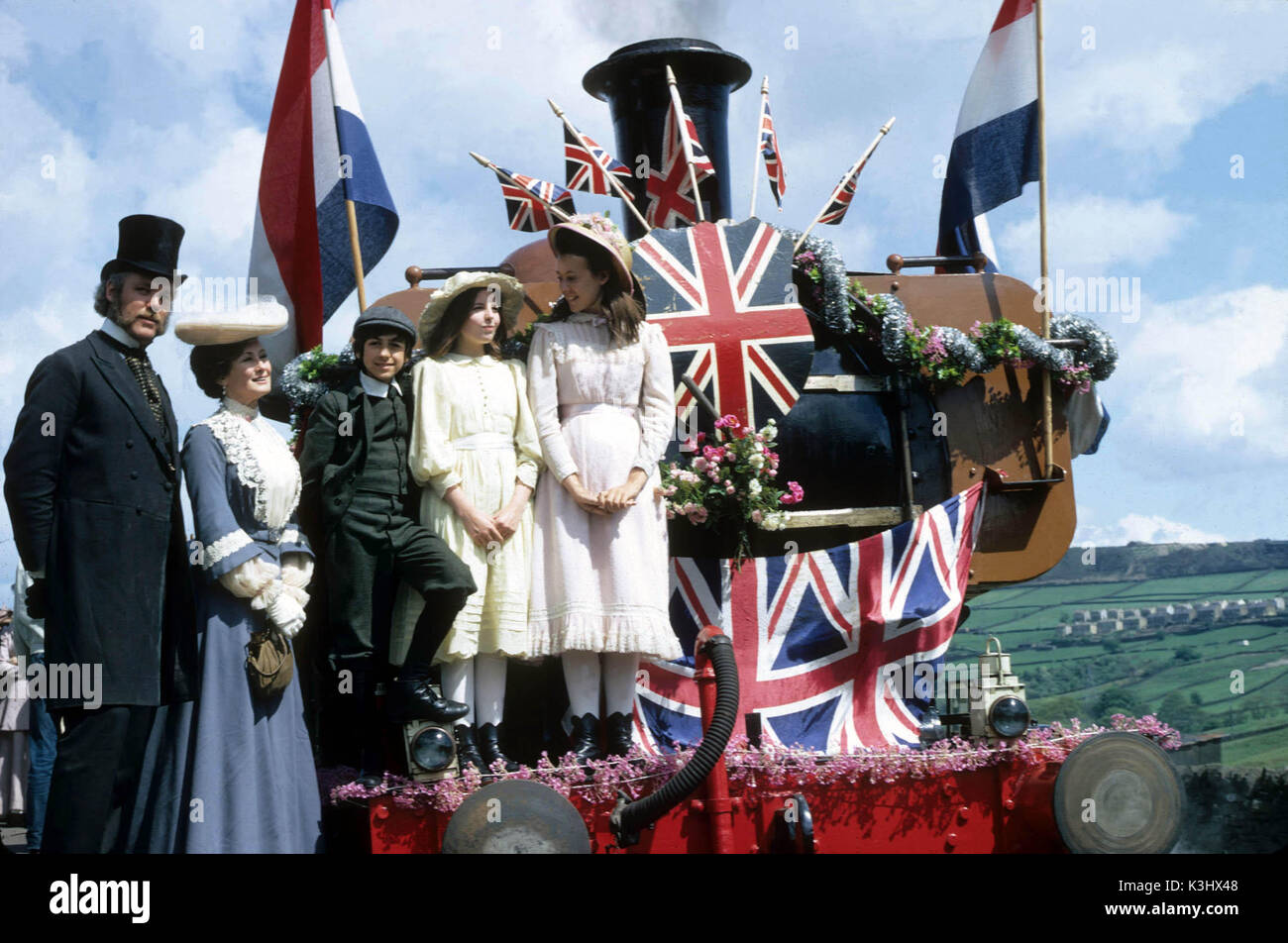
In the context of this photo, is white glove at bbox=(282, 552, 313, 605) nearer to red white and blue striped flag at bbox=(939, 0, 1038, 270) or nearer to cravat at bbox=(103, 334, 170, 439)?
cravat at bbox=(103, 334, 170, 439)

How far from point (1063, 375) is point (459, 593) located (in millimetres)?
3614

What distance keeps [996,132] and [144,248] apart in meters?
5.38

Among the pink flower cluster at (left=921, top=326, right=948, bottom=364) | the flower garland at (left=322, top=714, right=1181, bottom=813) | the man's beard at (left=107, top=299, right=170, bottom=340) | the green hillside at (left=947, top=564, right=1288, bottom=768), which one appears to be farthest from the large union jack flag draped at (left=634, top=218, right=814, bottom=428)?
the green hillside at (left=947, top=564, right=1288, bottom=768)

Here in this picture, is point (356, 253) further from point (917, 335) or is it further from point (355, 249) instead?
point (917, 335)

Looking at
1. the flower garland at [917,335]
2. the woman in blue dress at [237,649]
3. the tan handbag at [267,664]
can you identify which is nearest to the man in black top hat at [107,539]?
the woman in blue dress at [237,649]

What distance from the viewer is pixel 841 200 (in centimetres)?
743

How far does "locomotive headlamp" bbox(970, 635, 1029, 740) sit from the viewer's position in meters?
5.53

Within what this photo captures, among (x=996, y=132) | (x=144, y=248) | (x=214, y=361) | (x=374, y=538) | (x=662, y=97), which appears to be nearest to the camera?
(x=144, y=248)

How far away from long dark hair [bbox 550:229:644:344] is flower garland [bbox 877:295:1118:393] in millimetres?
1523

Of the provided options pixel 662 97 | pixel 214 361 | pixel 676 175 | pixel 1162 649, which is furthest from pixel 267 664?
pixel 1162 649

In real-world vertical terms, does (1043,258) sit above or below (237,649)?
above

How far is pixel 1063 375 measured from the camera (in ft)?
22.2
